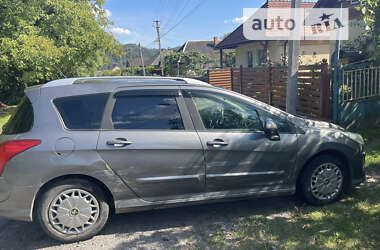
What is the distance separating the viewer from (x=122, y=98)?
3408 millimetres

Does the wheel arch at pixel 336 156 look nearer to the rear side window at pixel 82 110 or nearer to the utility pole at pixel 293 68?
the rear side window at pixel 82 110

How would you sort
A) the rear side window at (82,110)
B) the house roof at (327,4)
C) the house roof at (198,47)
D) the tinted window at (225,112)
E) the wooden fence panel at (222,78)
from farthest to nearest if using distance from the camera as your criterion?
1. the house roof at (198,47)
2. the wooden fence panel at (222,78)
3. the house roof at (327,4)
4. the tinted window at (225,112)
5. the rear side window at (82,110)

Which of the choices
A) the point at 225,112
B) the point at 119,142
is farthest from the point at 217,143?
the point at 119,142

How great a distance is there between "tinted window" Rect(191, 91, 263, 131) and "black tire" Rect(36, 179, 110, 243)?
1466 millimetres

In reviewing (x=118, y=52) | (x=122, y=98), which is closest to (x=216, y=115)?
(x=122, y=98)

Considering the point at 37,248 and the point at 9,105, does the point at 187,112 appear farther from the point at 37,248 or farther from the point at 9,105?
the point at 9,105

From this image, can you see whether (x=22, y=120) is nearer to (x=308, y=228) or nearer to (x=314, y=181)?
(x=308, y=228)

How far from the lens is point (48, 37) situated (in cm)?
1573

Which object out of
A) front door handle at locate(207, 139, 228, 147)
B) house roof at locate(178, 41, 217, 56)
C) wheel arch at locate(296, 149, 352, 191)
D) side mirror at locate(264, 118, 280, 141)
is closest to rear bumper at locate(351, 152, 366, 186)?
wheel arch at locate(296, 149, 352, 191)

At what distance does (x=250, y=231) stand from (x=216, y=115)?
4.58 ft

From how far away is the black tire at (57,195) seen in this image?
315 centimetres

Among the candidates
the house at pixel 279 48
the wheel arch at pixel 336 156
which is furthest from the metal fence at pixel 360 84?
the house at pixel 279 48

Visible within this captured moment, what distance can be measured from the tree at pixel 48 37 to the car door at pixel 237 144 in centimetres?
1114

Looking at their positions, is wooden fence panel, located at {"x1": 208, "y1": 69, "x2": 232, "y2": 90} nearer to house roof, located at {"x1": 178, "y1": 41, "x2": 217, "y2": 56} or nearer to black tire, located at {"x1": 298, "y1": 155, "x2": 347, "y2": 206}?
black tire, located at {"x1": 298, "y1": 155, "x2": 347, "y2": 206}
